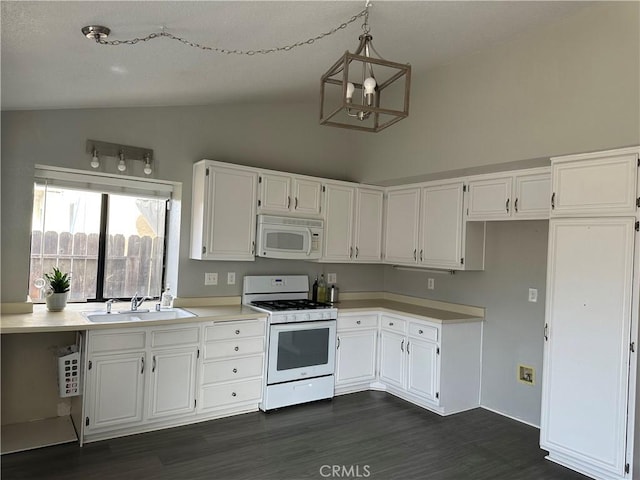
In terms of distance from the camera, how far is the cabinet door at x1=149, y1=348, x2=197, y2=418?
10.8ft

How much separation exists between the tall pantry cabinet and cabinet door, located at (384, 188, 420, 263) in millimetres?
1537

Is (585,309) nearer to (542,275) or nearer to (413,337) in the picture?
(542,275)

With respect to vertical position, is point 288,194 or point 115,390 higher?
point 288,194

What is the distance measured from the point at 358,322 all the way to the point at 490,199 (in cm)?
171

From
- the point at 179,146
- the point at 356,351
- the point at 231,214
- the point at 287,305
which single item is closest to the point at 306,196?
the point at 231,214

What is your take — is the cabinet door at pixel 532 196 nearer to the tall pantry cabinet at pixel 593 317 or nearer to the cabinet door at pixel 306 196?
the tall pantry cabinet at pixel 593 317

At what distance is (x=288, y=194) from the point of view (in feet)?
13.9

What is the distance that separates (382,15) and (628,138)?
1.70 metres

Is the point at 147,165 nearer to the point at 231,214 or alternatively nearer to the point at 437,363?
the point at 231,214

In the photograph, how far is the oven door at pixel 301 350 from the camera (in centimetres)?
379

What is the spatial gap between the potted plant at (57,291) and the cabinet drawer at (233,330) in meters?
1.11

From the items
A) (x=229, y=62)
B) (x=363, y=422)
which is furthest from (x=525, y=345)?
(x=229, y=62)

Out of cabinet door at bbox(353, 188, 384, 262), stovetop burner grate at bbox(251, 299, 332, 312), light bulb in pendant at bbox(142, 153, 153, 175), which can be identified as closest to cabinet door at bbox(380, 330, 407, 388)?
stovetop burner grate at bbox(251, 299, 332, 312)

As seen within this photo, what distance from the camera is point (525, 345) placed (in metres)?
3.81
